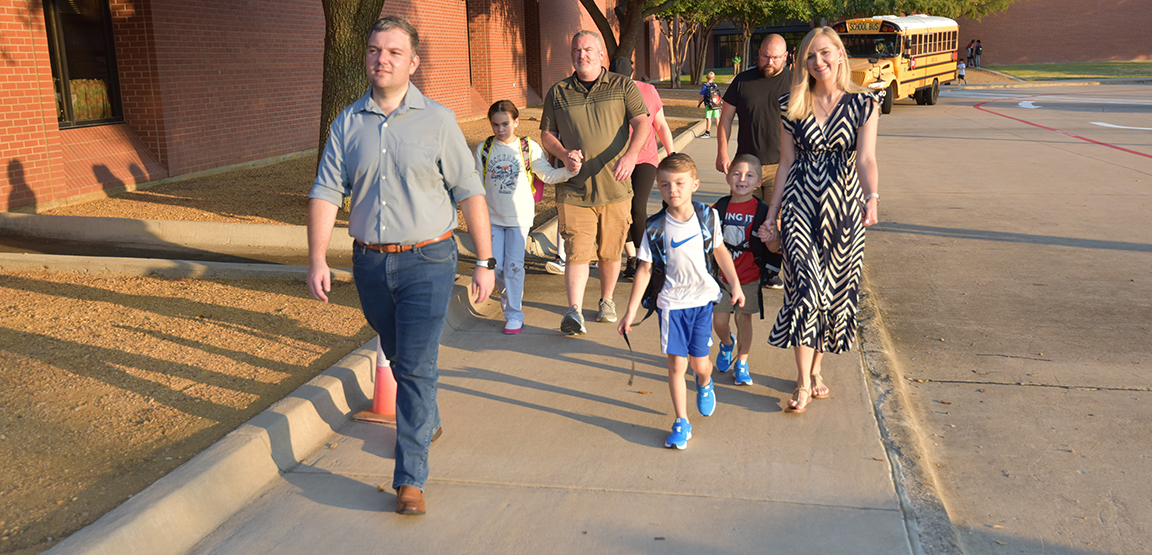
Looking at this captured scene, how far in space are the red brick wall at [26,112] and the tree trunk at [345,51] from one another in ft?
12.2

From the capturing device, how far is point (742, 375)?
509 centimetres

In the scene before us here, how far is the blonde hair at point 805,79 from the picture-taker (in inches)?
175

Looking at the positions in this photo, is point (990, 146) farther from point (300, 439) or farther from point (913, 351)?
point (300, 439)

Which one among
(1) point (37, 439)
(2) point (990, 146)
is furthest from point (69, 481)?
(2) point (990, 146)

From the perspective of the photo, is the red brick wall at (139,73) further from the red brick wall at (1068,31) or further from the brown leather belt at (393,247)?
the red brick wall at (1068,31)

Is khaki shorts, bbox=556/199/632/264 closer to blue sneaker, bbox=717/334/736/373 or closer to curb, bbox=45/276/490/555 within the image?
blue sneaker, bbox=717/334/736/373

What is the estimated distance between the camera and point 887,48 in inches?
1012

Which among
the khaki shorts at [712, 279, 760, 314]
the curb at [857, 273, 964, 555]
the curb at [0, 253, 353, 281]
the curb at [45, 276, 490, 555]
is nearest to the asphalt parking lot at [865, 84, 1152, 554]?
the curb at [857, 273, 964, 555]

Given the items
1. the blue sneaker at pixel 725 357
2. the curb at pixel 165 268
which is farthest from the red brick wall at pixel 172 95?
the blue sneaker at pixel 725 357

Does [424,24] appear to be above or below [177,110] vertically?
above

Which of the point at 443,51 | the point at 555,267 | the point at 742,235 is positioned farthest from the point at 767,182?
the point at 443,51

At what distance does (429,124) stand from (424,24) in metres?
19.0

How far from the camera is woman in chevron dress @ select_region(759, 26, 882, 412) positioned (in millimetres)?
4406

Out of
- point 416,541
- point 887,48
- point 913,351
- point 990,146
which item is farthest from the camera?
point 887,48
